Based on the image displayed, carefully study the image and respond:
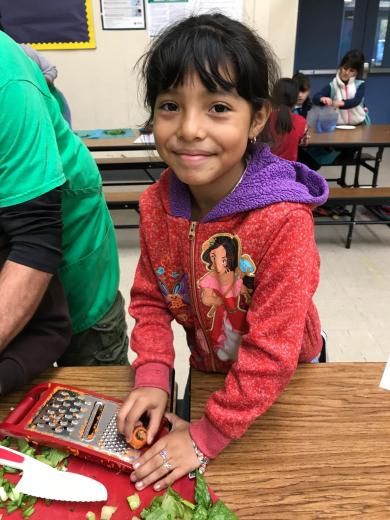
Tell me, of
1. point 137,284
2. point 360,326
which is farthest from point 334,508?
point 360,326

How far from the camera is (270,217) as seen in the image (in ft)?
2.19

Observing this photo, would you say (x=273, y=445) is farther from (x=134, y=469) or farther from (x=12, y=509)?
(x=12, y=509)

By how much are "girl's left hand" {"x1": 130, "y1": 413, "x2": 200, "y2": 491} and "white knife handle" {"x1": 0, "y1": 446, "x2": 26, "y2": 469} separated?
0.17m

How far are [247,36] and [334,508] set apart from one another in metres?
0.70

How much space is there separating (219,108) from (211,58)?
0.07 m

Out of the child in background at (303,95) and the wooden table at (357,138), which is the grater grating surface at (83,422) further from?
the child in background at (303,95)

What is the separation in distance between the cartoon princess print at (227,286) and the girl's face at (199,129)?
0.42ft

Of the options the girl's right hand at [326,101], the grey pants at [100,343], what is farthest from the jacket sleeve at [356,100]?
the grey pants at [100,343]

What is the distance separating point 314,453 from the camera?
0.67m

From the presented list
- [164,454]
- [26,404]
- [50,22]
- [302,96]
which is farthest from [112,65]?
[164,454]

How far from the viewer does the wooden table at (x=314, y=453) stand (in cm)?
60

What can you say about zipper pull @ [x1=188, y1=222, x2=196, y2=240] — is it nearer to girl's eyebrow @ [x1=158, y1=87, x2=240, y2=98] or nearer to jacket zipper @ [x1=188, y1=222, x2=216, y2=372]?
jacket zipper @ [x1=188, y1=222, x2=216, y2=372]

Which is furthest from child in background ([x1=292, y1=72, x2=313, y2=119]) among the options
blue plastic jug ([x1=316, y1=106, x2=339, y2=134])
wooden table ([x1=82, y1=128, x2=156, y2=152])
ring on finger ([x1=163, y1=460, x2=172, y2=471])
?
ring on finger ([x1=163, y1=460, x2=172, y2=471])

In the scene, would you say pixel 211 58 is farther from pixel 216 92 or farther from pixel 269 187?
pixel 269 187
